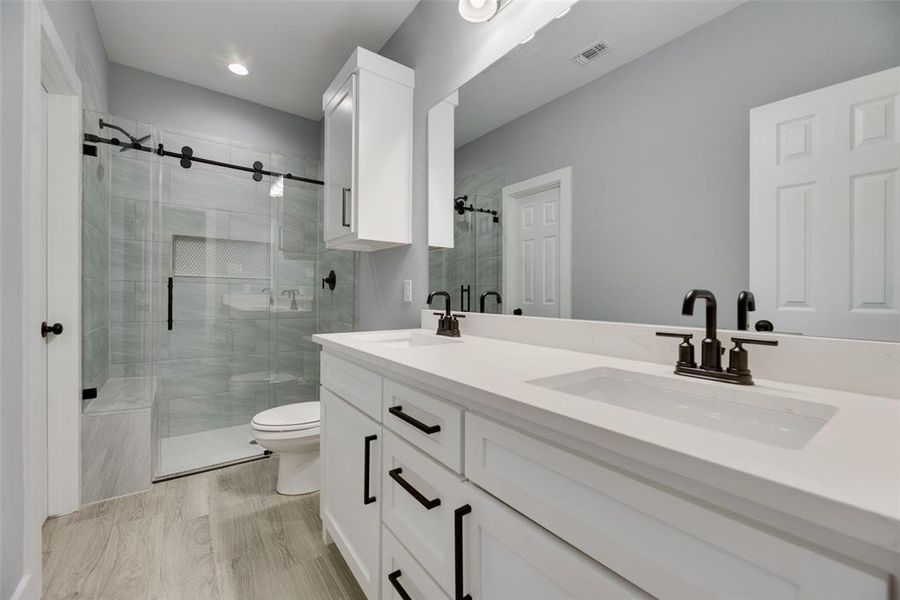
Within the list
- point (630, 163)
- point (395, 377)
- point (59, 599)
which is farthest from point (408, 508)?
point (59, 599)

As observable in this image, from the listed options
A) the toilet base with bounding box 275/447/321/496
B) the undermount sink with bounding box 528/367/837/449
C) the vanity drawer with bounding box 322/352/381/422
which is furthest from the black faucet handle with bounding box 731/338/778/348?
the toilet base with bounding box 275/447/321/496

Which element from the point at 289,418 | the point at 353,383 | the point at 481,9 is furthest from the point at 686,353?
the point at 289,418

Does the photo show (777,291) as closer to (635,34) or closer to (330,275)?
(635,34)

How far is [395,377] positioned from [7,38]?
157cm

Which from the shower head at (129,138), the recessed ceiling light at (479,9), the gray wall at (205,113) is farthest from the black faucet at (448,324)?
the gray wall at (205,113)

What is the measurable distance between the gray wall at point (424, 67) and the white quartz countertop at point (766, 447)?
1.24 metres

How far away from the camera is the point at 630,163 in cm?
107

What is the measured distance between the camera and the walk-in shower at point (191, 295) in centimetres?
205

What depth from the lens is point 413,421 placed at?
2.92ft

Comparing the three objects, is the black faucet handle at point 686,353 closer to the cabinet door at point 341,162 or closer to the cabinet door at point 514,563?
the cabinet door at point 514,563

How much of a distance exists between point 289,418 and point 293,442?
0.53 ft

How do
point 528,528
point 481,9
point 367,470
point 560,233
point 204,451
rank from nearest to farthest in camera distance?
point 528,528
point 367,470
point 560,233
point 481,9
point 204,451

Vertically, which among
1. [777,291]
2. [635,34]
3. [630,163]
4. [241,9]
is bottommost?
[777,291]

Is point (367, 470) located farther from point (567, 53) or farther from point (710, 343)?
point (567, 53)
